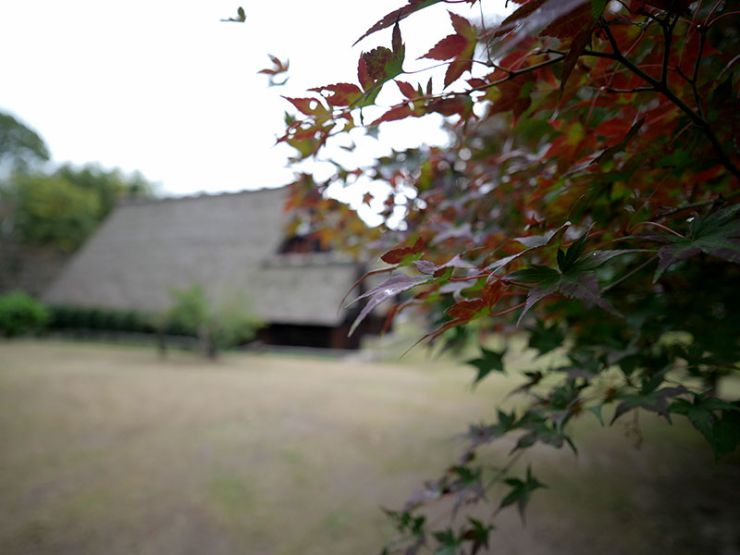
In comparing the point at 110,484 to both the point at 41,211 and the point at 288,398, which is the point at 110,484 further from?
the point at 41,211

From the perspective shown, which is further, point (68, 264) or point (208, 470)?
point (68, 264)

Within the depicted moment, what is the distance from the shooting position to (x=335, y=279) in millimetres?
12609

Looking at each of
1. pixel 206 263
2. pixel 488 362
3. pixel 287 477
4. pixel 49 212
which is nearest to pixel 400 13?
pixel 488 362

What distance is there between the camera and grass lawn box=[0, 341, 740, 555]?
2107 millimetres

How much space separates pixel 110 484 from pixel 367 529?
1.78m

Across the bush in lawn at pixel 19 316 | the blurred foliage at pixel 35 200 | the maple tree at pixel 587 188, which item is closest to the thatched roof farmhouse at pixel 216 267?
the bush in lawn at pixel 19 316

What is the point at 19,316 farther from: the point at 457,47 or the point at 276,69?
the point at 457,47

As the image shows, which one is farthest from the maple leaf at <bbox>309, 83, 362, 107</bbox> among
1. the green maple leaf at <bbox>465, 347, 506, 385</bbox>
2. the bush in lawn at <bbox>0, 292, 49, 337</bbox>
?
the bush in lawn at <bbox>0, 292, 49, 337</bbox>

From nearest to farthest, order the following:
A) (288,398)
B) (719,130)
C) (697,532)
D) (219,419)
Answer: (719,130) < (697,532) < (219,419) < (288,398)

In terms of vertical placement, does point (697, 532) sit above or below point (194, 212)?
below

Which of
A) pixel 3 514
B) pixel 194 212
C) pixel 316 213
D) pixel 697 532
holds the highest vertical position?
pixel 194 212

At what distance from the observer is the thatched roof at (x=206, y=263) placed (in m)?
12.6

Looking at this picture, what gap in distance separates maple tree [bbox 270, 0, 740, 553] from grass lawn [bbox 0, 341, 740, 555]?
133 centimetres

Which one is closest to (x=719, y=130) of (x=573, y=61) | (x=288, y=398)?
(x=573, y=61)
